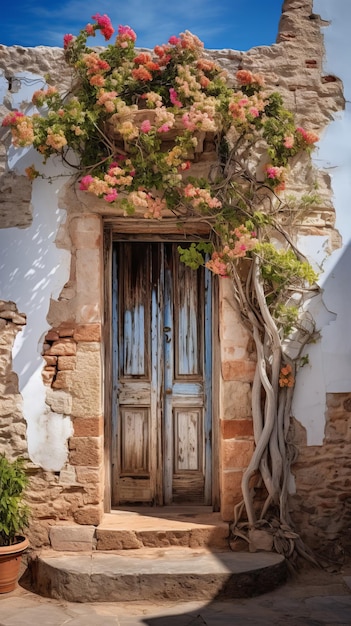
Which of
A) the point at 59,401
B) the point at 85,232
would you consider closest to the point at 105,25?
the point at 85,232

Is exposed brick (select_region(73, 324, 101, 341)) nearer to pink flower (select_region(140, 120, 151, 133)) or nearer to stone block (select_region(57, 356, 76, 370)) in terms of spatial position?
stone block (select_region(57, 356, 76, 370))

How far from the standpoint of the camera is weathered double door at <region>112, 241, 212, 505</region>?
5.96m

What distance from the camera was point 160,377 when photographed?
19.7ft

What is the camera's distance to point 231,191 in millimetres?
5316

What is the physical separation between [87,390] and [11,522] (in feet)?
3.56

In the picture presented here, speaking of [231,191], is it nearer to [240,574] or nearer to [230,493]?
[230,493]

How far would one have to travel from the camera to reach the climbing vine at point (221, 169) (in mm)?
5047

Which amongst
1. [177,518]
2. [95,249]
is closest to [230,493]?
[177,518]

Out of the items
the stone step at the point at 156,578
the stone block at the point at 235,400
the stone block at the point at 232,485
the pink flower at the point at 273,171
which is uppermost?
the pink flower at the point at 273,171

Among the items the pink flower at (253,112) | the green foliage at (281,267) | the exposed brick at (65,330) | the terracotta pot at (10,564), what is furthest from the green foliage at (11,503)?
the pink flower at (253,112)

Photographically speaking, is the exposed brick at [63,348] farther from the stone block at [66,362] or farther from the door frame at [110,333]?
the door frame at [110,333]

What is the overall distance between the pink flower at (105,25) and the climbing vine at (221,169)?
1cm

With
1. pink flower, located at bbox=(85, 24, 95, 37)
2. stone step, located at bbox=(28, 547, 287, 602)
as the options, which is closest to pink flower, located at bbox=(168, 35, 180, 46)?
pink flower, located at bbox=(85, 24, 95, 37)

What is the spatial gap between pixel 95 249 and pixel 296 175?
1.69 metres
